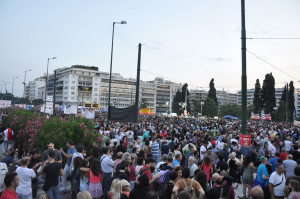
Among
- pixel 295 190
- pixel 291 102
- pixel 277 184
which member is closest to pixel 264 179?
pixel 277 184

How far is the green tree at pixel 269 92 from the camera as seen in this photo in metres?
68.4

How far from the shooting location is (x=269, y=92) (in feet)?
225

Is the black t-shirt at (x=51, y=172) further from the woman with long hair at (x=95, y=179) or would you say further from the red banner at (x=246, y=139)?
the red banner at (x=246, y=139)

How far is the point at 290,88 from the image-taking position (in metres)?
71.8

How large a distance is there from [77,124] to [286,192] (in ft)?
25.7

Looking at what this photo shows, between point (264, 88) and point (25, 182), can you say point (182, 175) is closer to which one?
point (25, 182)

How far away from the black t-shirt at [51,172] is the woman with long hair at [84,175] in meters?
0.57

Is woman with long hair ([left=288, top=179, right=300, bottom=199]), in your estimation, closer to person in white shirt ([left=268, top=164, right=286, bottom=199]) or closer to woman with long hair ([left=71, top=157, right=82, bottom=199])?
person in white shirt ([left=268, top=164, right=286, bottom=199])

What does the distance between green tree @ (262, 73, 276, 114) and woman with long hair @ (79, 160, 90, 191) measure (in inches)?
2782

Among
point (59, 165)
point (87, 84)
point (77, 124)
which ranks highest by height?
point (87, 84)

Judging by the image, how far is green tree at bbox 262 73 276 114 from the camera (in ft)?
225

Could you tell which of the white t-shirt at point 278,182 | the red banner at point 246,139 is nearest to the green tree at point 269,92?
the red banner at point 246,139

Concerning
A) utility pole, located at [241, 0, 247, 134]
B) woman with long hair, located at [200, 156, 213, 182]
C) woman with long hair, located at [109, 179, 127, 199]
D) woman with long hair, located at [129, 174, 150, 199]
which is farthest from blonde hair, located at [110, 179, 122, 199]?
utility pole, located at [241, 0, 247, 134]

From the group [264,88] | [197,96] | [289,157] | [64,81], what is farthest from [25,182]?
[197,96]
